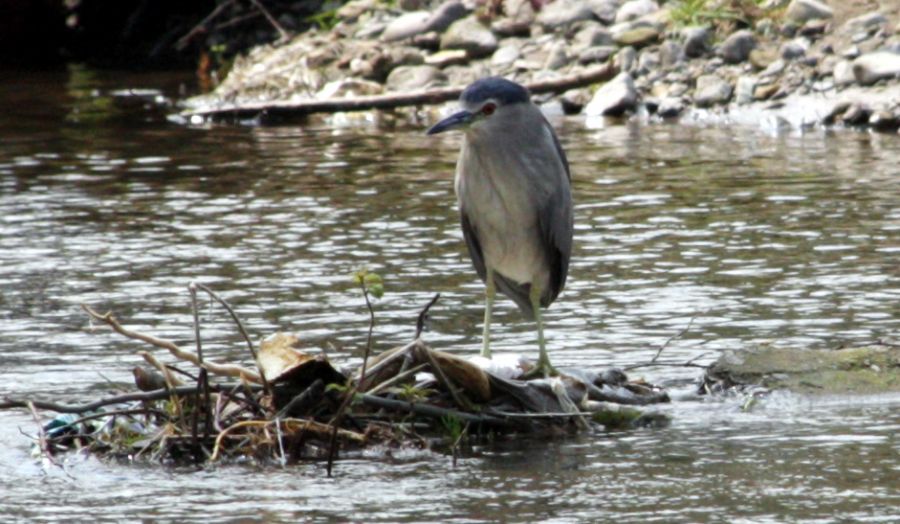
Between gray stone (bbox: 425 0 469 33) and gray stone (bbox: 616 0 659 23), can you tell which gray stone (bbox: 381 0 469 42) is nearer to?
gray stone (bbox: 425 0 469 33)

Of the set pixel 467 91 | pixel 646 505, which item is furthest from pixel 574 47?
pixel 646 505

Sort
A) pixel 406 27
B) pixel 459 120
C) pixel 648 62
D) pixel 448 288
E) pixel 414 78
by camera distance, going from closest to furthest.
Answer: pixel 459 120 < pixel 448 288 < pixel 648 62 < pixel 414 78 < pixel 406 27

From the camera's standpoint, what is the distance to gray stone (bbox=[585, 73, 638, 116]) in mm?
20375

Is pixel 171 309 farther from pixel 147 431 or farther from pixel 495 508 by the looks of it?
pixel 495 508

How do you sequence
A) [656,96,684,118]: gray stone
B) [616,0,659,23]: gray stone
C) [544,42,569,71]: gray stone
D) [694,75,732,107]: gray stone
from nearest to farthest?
[694,75,732,107]: gray stone
[656,96,684,118]: gray stone
[544,42,569,71]: gray stone
[616,0,659,23]: gray stone

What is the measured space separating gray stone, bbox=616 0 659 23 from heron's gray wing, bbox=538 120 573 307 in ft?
46.6

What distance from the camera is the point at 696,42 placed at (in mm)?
20766

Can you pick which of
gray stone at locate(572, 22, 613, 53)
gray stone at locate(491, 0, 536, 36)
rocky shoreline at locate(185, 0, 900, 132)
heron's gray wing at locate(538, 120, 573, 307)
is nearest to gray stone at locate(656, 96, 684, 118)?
rocky shoreline at locate(185, 0, 900, 132)

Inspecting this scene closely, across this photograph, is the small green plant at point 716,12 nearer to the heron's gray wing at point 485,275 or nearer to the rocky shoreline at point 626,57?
the rocky shoreline at point 626,57

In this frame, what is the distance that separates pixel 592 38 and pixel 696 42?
62.0 inches

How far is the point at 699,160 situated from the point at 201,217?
4850mm

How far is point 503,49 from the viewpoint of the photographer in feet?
74.3

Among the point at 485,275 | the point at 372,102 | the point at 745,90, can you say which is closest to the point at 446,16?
the point at 372,102

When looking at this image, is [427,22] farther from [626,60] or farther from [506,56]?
[626,60]
